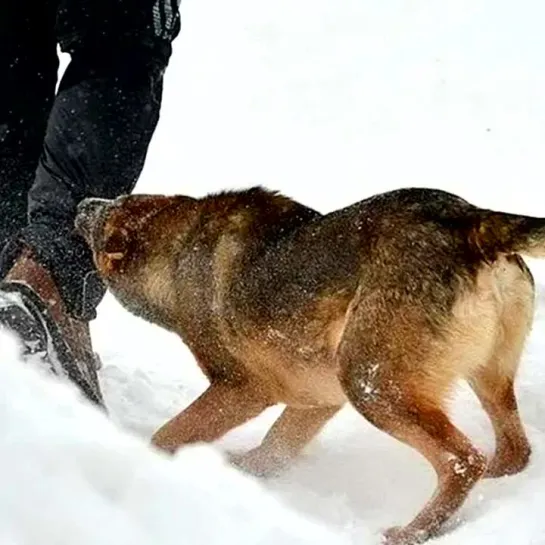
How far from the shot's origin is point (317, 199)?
21.0 ft

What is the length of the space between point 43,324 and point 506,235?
1.33 meters

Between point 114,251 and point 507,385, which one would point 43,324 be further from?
point 507,385

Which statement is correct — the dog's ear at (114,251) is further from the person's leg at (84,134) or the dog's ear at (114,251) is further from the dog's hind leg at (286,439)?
the dog's hind leg at (286,439)

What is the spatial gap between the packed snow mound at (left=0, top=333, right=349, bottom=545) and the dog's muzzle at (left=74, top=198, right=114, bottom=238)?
5.76ft

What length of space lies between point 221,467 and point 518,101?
540 cm

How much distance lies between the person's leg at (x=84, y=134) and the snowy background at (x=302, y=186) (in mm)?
425

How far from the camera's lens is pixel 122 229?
4020 millimetres

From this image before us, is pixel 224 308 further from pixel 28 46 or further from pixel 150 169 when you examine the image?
pixel 150 169

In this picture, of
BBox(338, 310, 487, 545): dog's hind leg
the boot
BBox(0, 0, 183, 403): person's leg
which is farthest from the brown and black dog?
the boot

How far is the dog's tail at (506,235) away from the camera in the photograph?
3168 millimetres

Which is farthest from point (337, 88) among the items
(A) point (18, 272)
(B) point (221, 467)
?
(B) point (221, 467)

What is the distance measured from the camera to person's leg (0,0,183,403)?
3758mm

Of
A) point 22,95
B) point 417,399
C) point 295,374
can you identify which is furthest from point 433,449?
point 22,95

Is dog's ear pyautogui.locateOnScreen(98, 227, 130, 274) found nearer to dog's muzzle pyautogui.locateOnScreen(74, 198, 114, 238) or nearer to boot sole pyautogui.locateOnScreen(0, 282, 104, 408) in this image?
dog's muzzle pyautogui.locateOnScreen(74, 198, 114, 238)
